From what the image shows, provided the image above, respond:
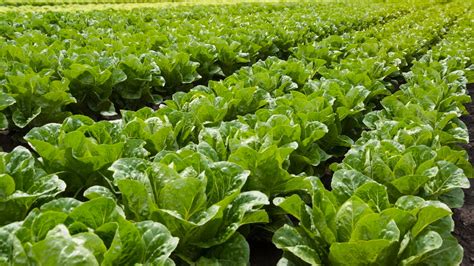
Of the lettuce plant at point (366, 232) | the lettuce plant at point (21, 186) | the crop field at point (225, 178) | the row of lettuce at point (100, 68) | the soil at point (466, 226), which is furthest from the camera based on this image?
the row of lettuce at point (100, 68)

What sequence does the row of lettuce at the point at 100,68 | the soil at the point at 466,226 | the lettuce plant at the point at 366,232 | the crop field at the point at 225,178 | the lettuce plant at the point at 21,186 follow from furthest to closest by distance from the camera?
1. the row of lettuce at the point at 100,68
2. the soil at the point at 466,226
3. the lettuce plant at the point at 21,186
4. the lettuce plant at the point at 366,232
5. the crop field at the point at 225,178

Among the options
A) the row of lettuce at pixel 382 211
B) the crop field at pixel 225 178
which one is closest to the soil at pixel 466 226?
the crop field at pixel 225 178

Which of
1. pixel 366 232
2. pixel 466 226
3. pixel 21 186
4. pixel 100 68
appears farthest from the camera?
pixel 100 68

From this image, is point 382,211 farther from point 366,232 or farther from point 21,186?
point 21,186

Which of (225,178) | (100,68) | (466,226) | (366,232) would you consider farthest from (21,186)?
(466,226)

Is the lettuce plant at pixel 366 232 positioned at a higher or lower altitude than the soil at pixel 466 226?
higher

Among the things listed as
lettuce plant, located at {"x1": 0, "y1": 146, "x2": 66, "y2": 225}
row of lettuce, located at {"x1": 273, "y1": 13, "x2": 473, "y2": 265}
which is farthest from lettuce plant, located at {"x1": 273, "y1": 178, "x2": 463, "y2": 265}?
lettuce plant, located at {"x1": 0, "y1": 146, "x2": 66, "y2": 225}

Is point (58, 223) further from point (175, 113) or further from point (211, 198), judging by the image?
point (175, 113)

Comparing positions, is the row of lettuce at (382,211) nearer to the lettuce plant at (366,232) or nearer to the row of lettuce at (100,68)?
the lettuce plant at (366,232)

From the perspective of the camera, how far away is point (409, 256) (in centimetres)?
237

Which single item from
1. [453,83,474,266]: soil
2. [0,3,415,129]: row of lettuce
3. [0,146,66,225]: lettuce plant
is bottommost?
[453,83,474,266]: soil

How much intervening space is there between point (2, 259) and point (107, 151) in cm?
121

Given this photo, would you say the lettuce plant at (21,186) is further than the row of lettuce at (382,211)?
Yes

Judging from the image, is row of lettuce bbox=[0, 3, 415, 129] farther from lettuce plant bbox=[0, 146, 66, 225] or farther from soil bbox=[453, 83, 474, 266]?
soil bbox=[453, 83, 474, 266]
